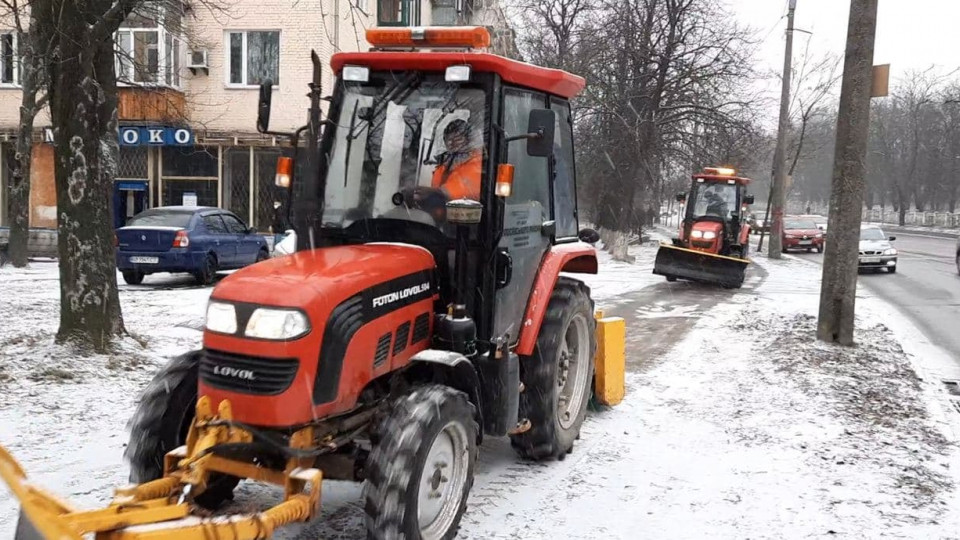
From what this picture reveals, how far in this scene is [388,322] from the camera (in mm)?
3938

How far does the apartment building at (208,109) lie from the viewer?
22031 millimetres

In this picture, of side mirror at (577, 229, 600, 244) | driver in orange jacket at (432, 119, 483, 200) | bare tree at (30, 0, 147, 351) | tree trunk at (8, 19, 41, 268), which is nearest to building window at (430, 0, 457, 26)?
tree trunk at (8, 19, 41, 268)

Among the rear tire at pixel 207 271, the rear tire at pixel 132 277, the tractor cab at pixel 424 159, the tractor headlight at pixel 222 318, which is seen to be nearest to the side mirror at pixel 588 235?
the tractor cab at pixel 424 159

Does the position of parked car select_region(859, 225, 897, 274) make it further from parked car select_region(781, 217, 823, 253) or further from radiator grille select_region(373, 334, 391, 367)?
radiator grille select_region(373, 334, 391, 367)

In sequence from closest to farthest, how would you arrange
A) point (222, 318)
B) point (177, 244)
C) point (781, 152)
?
1. point (222, 318)
2. point (177, 244)
3. point (781, 152)

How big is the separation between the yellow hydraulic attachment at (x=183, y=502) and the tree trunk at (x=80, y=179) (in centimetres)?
477

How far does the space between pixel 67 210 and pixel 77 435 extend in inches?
110

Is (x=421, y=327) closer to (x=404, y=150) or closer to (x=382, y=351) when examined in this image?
(x=382, y=351)

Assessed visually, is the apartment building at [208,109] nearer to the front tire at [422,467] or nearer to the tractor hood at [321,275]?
the tractor hood at [321,275]

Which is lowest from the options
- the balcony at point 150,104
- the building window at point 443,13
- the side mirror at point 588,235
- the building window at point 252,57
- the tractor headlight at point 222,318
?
the tractor headlight at point 222,318

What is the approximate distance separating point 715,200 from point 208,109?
46.1 feet

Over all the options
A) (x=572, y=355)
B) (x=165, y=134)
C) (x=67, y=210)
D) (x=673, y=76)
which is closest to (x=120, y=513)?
(x=572, y=355)

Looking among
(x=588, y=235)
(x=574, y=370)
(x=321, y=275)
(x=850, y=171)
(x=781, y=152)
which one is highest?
(x=781, y=152)

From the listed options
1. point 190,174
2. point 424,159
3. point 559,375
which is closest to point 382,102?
point 424,159
